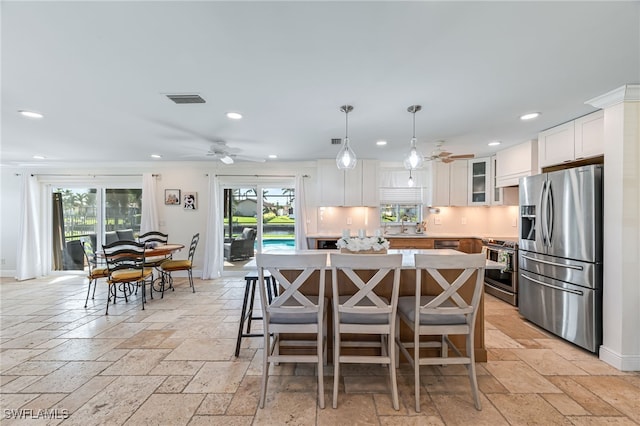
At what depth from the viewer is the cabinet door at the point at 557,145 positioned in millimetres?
3096

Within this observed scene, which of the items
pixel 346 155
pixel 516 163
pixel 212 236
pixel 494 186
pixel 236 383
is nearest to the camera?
pixel 236 383

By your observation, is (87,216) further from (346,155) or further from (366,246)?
(366,246)

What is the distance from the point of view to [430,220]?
5582 millimetres

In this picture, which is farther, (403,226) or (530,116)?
(403,226)

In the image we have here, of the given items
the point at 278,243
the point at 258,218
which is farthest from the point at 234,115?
the point at 278,243

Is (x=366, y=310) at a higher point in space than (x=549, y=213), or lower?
Answer: lower

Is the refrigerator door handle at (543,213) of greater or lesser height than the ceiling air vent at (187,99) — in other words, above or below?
below

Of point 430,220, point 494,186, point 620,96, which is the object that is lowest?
point 430,220

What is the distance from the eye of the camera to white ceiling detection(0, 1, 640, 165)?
4.79ft

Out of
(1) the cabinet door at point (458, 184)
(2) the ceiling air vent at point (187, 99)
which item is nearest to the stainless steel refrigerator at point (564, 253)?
(1) the cabinet door at point (458, 184)

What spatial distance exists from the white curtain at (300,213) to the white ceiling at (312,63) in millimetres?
2220

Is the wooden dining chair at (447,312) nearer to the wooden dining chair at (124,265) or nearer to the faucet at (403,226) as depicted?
the faucet at (403,226)

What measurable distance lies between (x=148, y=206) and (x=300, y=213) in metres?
3.11

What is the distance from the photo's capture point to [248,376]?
2.29 meters
